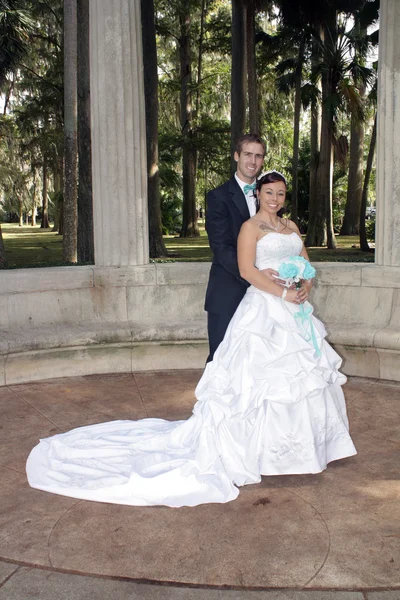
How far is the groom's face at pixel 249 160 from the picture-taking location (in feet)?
16.3

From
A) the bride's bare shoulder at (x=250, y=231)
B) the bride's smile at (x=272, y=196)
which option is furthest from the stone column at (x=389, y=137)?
the bride's bare shoulder at (x=250, y=231)

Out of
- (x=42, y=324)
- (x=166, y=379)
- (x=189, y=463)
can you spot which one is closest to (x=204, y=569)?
(x=189, y=463)

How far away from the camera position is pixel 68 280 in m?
7.27

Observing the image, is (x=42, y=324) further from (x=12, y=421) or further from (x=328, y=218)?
(x=328, y=218)

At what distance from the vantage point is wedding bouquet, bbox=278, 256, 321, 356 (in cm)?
461

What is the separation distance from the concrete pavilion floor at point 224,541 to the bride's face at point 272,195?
1.90m

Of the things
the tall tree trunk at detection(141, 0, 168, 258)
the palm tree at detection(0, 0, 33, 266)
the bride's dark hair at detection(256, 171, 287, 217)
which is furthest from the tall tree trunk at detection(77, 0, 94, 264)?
the bride's dark hair at detection(256, 171, 287, 217)

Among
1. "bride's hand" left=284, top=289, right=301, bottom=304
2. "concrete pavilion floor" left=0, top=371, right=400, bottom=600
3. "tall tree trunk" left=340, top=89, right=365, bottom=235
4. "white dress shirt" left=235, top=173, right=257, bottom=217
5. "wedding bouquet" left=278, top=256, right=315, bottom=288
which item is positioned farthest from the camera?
"tall tree trunk" left=340, top=89, right=365, bottom=235

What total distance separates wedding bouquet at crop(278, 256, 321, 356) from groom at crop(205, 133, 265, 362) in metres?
0.57

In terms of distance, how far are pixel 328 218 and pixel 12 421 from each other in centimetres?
2143

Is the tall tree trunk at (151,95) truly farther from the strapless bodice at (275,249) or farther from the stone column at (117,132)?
the strapless bodice at (275,249)

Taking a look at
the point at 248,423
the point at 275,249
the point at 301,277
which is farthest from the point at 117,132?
the point at 248,423

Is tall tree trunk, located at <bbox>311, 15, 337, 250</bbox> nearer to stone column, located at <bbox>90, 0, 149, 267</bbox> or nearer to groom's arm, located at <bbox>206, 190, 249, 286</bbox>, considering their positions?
stone column, located at <bbox>90, 0, 149, 267</bbox>

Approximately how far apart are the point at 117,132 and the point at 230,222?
2748 mm
